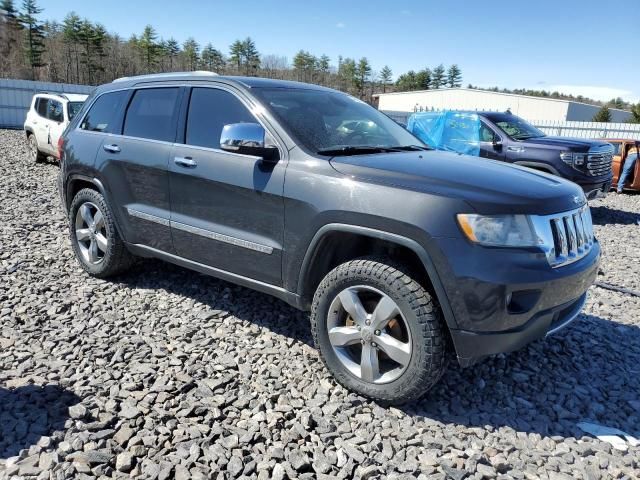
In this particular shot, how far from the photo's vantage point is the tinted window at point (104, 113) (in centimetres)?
428

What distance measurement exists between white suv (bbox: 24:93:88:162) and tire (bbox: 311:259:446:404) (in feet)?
33.4

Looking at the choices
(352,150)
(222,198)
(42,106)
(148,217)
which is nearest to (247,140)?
(222,198)

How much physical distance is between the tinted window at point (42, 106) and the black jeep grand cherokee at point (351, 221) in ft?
30.5

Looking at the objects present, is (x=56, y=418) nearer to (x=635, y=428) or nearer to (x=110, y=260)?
(x=110, y=260)

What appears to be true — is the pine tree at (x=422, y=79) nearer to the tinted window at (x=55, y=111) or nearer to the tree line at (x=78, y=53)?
the tree line at (x=78, y=53)

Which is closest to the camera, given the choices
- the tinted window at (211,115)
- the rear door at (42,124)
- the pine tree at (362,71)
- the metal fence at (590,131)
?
the tinted window at (211,115)

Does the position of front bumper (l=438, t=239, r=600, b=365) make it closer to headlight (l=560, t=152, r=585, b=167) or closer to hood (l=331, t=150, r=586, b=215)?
hood (l=331, t=150, r=586, b=215)

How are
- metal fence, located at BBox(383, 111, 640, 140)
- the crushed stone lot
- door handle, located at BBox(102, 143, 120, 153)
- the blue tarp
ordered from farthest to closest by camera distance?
metal fence, located at BBox(383, 111, 640, 140)
the blue tarp
door handle, located at BBox(102, 143, 120, 153)
the crushed stone lot

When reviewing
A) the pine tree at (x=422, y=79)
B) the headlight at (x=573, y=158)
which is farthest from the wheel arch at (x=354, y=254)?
the pine tree at (x=422, y=79)

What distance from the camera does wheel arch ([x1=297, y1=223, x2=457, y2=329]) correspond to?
2.48 metres

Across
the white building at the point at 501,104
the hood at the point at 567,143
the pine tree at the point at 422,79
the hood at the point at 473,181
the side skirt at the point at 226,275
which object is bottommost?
the side skirt at the point at 226,275

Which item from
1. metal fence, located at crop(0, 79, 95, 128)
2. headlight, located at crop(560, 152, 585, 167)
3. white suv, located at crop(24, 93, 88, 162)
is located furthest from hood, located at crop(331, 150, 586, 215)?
metal fence, located at crop(0, 79, 95, 128)

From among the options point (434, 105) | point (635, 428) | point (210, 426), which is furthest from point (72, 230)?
point (434, 105)

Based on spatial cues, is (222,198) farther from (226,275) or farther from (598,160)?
(598,160)
